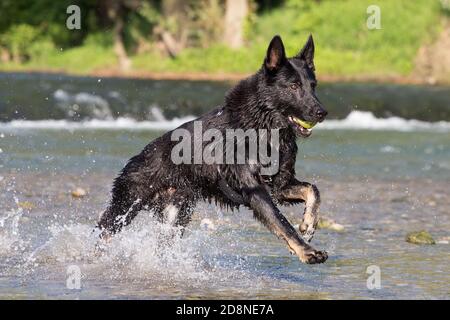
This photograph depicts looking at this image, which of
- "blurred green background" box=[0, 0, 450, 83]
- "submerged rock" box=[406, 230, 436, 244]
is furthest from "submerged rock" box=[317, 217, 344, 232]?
"blurred green background" box=[0, 0, 450, 83]

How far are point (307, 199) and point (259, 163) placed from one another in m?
0.50

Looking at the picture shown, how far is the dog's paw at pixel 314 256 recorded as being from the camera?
7.69 m

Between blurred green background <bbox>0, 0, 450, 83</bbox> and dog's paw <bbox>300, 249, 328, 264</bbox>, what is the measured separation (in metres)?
27.2

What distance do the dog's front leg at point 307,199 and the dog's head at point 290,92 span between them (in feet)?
1.48

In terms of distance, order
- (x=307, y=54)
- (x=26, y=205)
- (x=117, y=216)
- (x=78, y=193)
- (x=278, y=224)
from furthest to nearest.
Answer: (x=78, y=193) < (x=26, y=205) < (x=117, y=216) < (x=307, y=54) < (x=278, y=224)

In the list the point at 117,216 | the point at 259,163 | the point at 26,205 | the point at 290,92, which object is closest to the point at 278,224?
the point at 259,163

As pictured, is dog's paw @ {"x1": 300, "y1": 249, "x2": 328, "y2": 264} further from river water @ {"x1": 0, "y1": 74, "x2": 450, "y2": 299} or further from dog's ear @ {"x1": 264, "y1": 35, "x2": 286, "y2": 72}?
dog's ear @ {"x1": 264, "y1": 35, "x2": 286, "y2": 72}

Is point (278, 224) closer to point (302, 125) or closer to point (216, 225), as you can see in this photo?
point (302, 125)

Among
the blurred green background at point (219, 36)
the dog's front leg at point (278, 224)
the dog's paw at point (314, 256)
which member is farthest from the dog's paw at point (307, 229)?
the blurred green background at point (219, 36)

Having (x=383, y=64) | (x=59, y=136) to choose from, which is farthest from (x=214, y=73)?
(x=59, y=136)

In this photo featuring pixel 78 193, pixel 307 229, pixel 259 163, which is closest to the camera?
pixel 307 229

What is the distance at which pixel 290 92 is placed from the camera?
8.38 metres

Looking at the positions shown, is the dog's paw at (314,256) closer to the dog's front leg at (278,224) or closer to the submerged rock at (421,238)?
the dog's front leg at (278,224)
